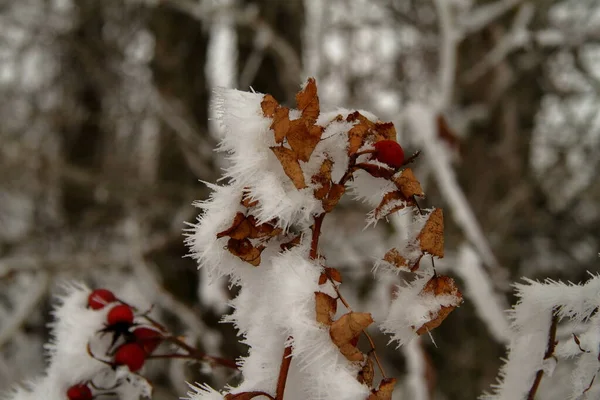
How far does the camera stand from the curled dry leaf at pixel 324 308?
0.45 meters

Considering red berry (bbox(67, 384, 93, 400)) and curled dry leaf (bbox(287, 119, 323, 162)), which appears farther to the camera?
red berry (bbox(67, 384, 93, 400))

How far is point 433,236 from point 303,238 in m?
0.12

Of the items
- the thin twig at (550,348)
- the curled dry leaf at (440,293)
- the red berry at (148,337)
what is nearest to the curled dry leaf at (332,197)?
the curled dry leaf at (440,293)

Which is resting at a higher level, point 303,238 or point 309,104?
point 309,104

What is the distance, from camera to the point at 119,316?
0.68m

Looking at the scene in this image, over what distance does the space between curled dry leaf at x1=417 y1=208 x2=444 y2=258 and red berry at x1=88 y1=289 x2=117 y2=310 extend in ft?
1.42

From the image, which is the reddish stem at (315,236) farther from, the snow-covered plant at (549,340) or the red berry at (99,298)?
the red berry at (99,298)

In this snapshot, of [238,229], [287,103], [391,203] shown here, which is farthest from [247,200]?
[287,103]

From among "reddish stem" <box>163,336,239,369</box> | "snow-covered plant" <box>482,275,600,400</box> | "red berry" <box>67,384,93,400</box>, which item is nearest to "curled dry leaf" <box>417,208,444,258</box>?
"snow-covered plant" <box>482,275,600,400</box>

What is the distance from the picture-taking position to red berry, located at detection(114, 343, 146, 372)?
667 millimetres

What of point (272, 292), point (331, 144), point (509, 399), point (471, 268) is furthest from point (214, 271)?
point (471, 268)

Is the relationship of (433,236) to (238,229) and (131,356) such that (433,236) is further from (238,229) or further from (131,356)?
(131,356)

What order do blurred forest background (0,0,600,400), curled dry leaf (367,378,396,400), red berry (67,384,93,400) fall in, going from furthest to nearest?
blurred forest background (0,0,600,400)
red berry (67,384,93,400)
curled dry leaf (367,378,396,400)

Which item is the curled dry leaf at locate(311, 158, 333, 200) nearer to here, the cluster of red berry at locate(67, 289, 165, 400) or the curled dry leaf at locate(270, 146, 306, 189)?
the curled dry leaf at locate(270, 146, 306, 189)
